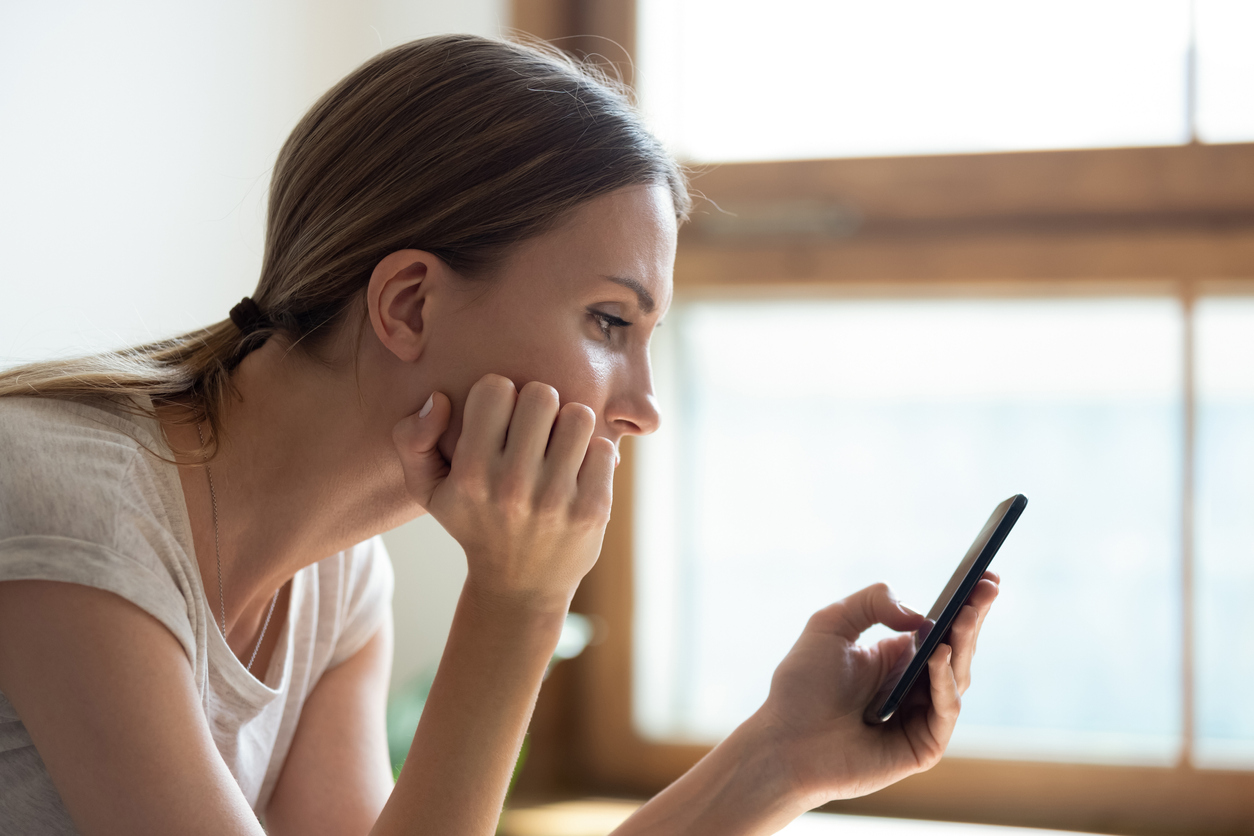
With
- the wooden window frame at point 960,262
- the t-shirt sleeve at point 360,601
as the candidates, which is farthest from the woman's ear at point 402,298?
the wooden window frame at point 960,262

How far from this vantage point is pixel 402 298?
79cm

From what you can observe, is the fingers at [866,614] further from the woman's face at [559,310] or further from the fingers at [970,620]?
the woman's face at [559,310]

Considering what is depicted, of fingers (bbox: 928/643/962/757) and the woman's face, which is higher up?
the woman's face

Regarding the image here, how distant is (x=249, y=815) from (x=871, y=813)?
1.09 meters

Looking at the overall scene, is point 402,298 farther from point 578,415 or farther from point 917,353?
point 917,353

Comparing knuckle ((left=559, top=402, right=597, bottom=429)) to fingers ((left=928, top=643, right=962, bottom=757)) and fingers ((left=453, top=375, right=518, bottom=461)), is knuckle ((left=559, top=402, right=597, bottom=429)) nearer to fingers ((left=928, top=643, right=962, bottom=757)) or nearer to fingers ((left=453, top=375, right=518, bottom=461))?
fingers ((left=453, top=375, right=518, bottom=461))

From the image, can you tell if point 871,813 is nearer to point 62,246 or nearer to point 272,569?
point 272,569

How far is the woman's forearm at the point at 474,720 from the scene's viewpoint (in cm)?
70

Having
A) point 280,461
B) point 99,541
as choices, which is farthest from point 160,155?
point 99,541

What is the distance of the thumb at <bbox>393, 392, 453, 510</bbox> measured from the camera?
774 millimetres

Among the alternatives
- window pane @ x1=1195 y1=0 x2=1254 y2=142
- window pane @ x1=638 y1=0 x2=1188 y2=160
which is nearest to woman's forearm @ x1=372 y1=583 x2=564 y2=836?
window pane @ x1=638 y1=0 x2=1188 y2=160

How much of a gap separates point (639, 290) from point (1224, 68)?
115 centimetres

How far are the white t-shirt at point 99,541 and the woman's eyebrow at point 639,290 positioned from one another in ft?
1.21

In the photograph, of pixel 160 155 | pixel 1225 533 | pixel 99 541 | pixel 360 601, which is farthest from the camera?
pixel 1225 533
